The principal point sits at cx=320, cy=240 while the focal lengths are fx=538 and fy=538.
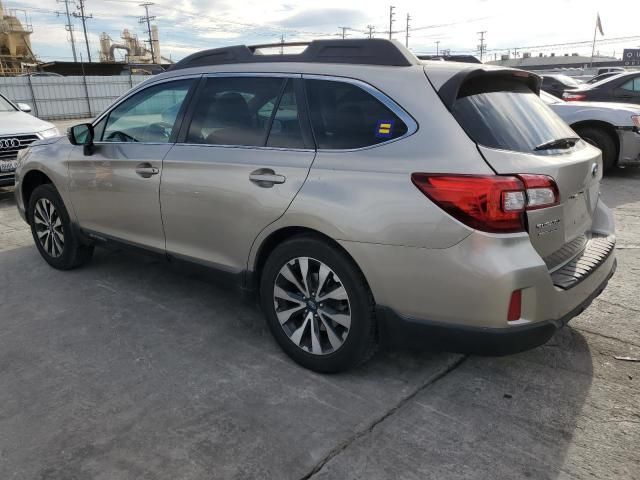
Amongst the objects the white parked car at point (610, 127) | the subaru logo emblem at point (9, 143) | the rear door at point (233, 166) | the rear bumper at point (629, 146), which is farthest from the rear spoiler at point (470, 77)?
the subaru logo emblem at point (9, 143)

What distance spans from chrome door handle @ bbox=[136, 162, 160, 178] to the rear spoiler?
2021mm

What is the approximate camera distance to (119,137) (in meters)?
4.14

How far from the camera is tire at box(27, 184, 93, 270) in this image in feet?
15.4

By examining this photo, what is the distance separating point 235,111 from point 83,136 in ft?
5.29

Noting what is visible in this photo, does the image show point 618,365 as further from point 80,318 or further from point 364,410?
point 80,318

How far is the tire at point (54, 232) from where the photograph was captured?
15.4 feet

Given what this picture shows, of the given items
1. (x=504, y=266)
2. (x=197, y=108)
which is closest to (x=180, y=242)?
(x=197, y=108)

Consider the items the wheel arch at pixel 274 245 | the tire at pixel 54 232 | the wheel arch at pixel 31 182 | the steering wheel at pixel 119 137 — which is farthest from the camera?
the wheel arch at pixel 31 182

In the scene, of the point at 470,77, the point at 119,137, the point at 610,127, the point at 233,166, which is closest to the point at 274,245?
the point at 233,166

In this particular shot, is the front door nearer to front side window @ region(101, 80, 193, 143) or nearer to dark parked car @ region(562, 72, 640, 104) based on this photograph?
front side window @ region(101, 80, 193, 143)

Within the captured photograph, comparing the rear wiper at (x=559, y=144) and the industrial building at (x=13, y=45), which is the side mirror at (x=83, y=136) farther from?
the industrial building at (x=13, y=45)

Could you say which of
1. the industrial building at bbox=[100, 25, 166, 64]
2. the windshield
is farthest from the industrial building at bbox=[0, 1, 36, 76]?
the windshield

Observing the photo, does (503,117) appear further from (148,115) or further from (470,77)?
(148,115)

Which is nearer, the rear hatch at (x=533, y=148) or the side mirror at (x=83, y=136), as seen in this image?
the rear hatch at (x=533, y=148)
